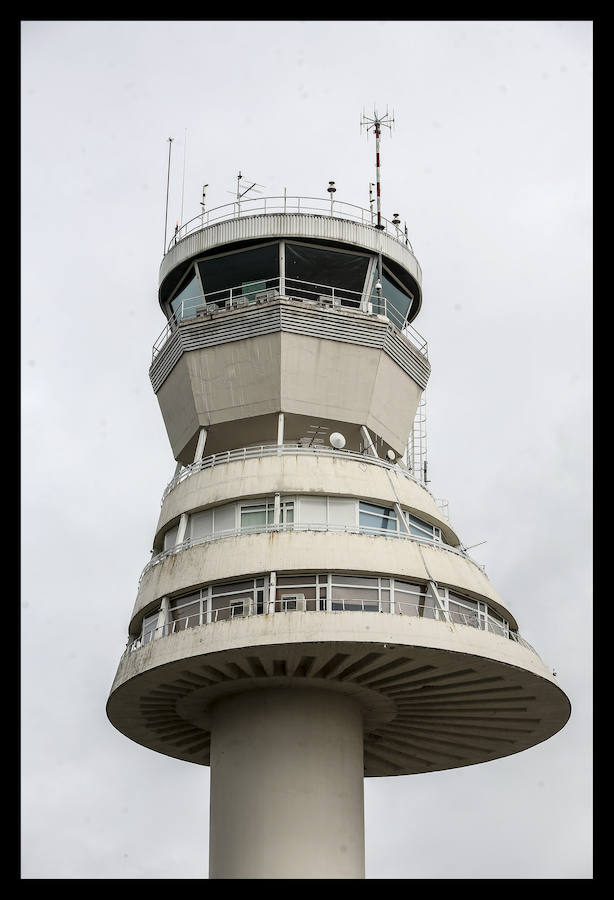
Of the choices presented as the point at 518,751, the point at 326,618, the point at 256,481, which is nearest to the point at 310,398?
the point at 256,481

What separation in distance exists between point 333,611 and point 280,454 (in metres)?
7.68

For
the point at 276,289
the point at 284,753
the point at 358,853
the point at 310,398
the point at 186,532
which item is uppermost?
the point at 276,289

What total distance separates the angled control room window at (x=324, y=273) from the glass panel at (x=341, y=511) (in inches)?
370

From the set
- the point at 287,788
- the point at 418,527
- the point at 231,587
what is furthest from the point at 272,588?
the point at 418,527

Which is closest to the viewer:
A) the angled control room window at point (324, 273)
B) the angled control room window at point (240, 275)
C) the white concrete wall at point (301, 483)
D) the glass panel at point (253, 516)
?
the glass panel at point (253, 516)

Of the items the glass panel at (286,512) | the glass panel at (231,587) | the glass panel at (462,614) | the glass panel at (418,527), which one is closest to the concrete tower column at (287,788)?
the glass panel at (231,587)

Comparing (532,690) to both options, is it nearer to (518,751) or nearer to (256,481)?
(518,751)

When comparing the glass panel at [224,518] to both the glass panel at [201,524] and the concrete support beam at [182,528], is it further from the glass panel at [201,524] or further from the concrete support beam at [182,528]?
the concrete support beam at [182,528]

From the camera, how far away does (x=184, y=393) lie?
49.7 metres

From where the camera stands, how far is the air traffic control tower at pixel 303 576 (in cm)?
4156

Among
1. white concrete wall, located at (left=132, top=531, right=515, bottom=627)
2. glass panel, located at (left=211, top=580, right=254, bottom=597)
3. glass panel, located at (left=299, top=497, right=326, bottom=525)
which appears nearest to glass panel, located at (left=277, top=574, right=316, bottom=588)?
white concrete wall, located at (left=132, top=531, right=515, bottom=627)

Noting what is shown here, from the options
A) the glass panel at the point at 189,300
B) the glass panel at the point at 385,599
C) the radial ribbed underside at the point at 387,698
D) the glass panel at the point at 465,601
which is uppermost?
the glass panel at the point at 189,300

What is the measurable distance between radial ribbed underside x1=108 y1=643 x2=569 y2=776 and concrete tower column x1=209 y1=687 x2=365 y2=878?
801 millimetres

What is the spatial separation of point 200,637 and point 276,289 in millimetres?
15270
